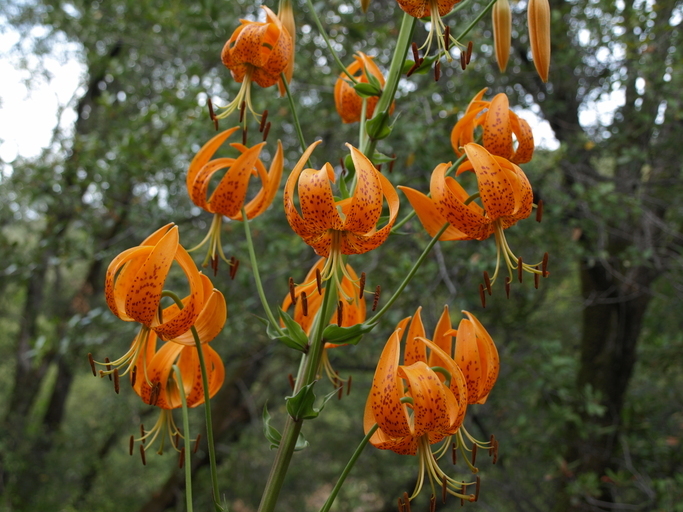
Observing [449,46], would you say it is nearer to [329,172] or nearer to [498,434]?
[329,172]

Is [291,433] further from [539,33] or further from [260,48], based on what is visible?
[539,33]

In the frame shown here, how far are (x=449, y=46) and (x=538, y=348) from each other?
2057 millimetres

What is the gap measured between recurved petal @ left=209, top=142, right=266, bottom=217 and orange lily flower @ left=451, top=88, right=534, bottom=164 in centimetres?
30

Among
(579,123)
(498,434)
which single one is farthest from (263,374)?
(579,123)

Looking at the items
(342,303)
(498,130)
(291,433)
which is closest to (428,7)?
(498,130)

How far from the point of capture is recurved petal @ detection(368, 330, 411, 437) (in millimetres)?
633

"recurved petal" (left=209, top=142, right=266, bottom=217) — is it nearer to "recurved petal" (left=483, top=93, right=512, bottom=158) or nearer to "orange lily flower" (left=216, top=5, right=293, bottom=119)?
"orange lily flower" (left=216, top=5, right=293, bottom=119)

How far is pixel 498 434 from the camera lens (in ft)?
11.0

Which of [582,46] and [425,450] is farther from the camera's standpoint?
[582,46]

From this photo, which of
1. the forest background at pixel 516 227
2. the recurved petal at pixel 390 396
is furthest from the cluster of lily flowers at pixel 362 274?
the forest background at pixel 516 227

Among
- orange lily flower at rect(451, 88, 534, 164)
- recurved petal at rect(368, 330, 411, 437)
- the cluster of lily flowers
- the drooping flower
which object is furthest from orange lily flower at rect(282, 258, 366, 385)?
the drooping flower

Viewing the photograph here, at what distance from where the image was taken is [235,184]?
818mm

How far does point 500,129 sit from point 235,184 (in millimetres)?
371

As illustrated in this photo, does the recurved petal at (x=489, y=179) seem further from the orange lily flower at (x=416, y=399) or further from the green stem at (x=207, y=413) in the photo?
the green stem at (x=207, y=413)
